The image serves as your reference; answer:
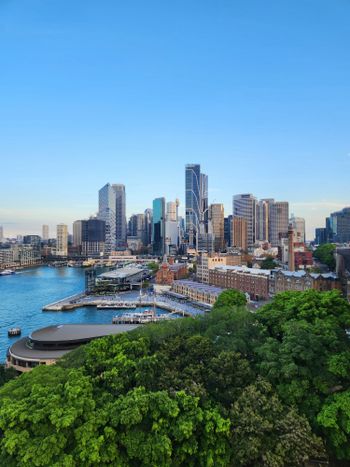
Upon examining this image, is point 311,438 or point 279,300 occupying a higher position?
point 279,300

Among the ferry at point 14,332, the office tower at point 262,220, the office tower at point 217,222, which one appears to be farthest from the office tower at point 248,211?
the ferry at point 14,332

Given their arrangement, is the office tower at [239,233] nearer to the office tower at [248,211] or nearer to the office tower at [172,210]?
the office tower at [248,211]

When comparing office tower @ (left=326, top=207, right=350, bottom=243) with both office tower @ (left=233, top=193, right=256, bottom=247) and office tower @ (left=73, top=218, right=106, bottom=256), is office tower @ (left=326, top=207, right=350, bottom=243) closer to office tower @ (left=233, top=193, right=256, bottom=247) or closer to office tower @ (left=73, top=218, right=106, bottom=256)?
office tower @ (left=233, top=193, right=256, bottom=247)

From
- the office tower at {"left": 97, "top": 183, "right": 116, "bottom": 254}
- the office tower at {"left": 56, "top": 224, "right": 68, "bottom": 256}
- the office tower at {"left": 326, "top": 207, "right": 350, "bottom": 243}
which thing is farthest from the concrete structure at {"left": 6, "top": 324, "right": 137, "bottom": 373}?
the office tower at {"left": 97, "top": 183, "right": 116, "bottom": 254}

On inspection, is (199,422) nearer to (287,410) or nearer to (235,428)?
(235,428)

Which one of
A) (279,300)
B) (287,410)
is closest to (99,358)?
(287,410)

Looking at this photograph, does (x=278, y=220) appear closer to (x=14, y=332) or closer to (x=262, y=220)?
(x=262, y=220)
